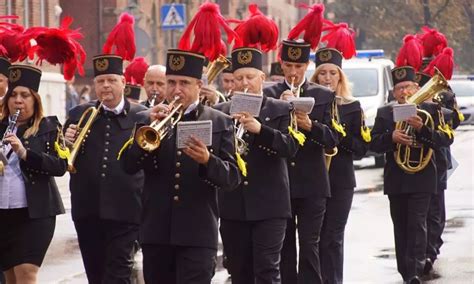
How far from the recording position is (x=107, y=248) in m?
10.4

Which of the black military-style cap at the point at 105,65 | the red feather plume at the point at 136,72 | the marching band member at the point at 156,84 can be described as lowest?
the red feather plume at the point at 136,72

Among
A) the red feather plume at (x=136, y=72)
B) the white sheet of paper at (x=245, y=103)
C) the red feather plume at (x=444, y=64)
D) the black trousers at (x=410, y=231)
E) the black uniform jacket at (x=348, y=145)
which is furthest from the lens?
the red feather plume at (x=444, y=64)

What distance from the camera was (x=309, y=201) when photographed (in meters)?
11.2

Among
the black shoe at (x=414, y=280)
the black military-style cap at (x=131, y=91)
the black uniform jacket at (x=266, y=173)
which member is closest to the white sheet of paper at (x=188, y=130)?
the black uniform jacket at (x=266, y=173)

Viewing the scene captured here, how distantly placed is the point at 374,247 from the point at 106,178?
18.9 feet

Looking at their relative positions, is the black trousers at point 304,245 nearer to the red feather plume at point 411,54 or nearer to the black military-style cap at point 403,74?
the black military-style cap at point 403,74

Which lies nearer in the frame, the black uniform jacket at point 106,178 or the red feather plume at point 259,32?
the black uniform jacket at point 106,178

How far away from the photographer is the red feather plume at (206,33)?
9.12 metres

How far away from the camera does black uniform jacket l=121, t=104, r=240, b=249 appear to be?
848cm

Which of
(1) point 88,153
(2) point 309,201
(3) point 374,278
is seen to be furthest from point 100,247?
(3) point 374,278

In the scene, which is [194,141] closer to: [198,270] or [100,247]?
[198,270]

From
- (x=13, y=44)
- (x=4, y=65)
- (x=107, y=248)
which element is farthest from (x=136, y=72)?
(x=4, y=65)

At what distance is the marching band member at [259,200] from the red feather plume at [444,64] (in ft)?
18.8

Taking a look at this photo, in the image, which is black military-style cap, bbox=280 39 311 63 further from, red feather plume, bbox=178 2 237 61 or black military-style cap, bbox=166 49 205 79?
black military-style cap, bbox=166 49 205 79
